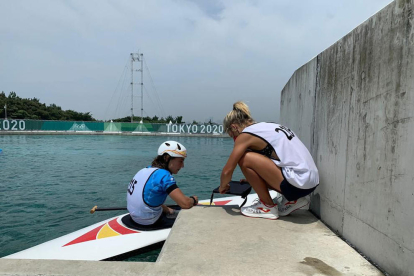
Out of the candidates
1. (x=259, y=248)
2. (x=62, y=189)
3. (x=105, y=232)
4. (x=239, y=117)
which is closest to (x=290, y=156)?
(x=239, y=117)

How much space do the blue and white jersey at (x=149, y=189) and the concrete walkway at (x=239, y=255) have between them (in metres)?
0.80

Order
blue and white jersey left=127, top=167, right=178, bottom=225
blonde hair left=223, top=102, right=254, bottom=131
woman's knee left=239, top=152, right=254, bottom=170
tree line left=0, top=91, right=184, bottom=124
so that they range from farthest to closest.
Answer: tree line left=0, top=91, right=184, bottom=124, blue and white jersey left=127, top=167, right=178, bottom=225, blonde hair left=223, top=102, right=254, bottom=131, woman's knee left=239, top=152, right=254, bottom=170

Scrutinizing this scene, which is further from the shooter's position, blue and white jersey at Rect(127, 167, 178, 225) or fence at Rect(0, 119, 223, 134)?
fence at Rect(0, 119, 223, 134)

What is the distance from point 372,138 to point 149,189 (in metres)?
2.55

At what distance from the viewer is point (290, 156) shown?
297 centimetres

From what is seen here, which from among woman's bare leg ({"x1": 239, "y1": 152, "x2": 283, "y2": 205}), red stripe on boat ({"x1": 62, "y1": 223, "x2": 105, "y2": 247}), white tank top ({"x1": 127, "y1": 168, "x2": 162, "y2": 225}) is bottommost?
red stripe on boat ({"x1": 62, "y1": 223, "x2": 105, "y2": 247})

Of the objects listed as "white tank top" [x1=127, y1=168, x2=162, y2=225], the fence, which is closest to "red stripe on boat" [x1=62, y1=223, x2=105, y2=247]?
"white tank top" [x1=127, y1=168, x2=162, y2=225]

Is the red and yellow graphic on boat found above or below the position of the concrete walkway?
below

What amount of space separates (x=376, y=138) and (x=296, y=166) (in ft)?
2.94

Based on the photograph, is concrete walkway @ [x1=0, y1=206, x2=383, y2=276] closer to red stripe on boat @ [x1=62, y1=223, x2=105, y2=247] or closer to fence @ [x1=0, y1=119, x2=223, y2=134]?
red stripe on boat @ [x1=62, y1=223, x2=105, y2=247]

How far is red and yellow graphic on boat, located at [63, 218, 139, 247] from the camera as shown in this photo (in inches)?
167

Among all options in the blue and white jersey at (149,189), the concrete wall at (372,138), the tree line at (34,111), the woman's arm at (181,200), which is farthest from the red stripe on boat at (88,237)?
the tree line at (34,111)

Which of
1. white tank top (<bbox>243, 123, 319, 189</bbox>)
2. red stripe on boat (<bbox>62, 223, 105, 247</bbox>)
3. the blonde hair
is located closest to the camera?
white tank top (<bbox>243, 123, 319, 189</bbox>)

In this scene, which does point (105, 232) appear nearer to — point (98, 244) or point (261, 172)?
point (98, 244)
